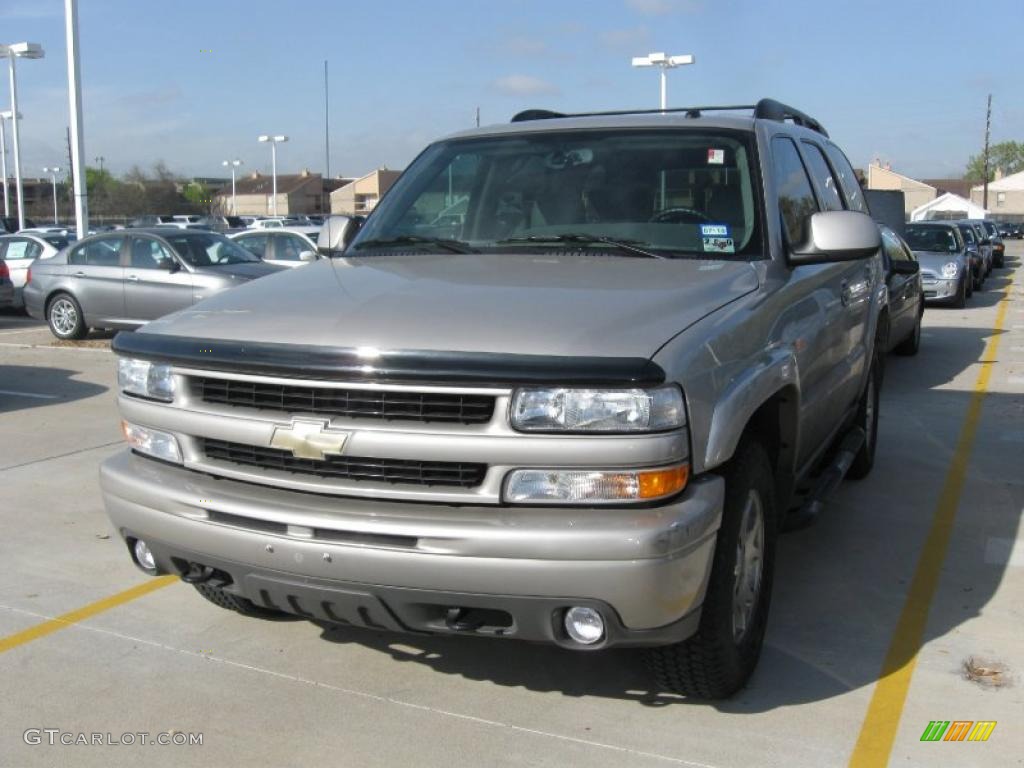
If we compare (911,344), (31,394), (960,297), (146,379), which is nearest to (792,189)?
(146,379)

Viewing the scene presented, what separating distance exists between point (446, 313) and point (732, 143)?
185 centimetres

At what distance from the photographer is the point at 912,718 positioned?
12.0 feet

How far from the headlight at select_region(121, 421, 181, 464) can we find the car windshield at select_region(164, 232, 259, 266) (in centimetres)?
1098

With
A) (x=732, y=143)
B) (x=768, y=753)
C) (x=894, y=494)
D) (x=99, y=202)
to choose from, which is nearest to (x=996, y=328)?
(x=894, y=494)

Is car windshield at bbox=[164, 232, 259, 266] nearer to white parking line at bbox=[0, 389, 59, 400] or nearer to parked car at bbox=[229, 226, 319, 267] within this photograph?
parked car at bbox=[229, 226, 319, 267]

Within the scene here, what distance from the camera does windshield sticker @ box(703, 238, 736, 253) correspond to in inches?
168

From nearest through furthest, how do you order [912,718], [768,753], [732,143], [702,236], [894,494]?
[768,753] < [912,718] < [702,236] < [732,143] < [894,494]

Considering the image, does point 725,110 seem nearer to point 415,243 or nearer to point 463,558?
point 415,243

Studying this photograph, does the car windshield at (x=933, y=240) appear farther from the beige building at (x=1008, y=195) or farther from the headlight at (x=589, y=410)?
the beige building at (x=1008, y=195)

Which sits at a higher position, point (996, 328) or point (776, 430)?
point (776, 430)

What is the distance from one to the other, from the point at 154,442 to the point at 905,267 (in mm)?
9337

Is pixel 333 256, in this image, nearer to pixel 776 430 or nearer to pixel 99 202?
pixel 776 430

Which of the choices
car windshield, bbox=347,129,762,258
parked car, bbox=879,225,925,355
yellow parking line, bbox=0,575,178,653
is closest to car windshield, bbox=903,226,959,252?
parked car, bbox=879,225,925,355

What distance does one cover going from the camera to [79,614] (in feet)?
15.1
